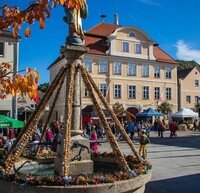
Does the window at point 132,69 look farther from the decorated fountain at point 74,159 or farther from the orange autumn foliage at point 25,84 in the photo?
the orange autumn foliage at point 25,84

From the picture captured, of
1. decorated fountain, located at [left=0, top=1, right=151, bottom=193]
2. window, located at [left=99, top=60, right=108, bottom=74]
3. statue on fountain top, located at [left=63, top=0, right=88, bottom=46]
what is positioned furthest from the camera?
window, located at [left=99, top=60, right=108, bottom=74]

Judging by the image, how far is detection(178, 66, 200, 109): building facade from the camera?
52.8 meters

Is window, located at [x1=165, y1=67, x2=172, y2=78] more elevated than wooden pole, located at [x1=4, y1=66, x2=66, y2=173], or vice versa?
window, located at [x1=165, y1=67, x2=172, y2=78]

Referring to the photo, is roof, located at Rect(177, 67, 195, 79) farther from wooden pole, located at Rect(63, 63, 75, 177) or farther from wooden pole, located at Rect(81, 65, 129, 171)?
wooden pole, located at Rect(63, 63, 75, 177)

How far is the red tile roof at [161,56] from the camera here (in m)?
49.5

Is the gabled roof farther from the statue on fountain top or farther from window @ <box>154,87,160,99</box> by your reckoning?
the statue on fountain top

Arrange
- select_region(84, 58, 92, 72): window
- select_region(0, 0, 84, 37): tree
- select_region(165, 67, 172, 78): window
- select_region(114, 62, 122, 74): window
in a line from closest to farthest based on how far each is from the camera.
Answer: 1. select_region(0, 0, 84, 37): tree
2. select_region(84, 58, 92, 72): window
3. select_region(114, 62, 122, 74): window
4. select_region(165, 67, 172, 78): window

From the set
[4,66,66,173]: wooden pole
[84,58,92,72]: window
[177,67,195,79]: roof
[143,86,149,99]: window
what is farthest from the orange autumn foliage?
[177,67,195,79]: roof

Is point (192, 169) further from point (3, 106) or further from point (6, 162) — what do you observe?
point (3, 106)

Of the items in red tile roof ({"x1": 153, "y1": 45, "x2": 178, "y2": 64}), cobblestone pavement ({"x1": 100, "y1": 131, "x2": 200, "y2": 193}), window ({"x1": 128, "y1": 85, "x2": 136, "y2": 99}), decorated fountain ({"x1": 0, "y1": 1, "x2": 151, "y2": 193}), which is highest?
red tile roof ({"x1": 153, "y1": 45, "x2": 178, "y2": 64})

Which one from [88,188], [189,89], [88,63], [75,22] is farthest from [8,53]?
[189,89]

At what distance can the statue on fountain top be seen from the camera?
902cm

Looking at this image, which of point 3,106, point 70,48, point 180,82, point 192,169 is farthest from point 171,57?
point 70,48

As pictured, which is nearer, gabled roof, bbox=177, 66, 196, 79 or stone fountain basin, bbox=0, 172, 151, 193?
stone fountain basin, bbox=0, 172, 151, 193
